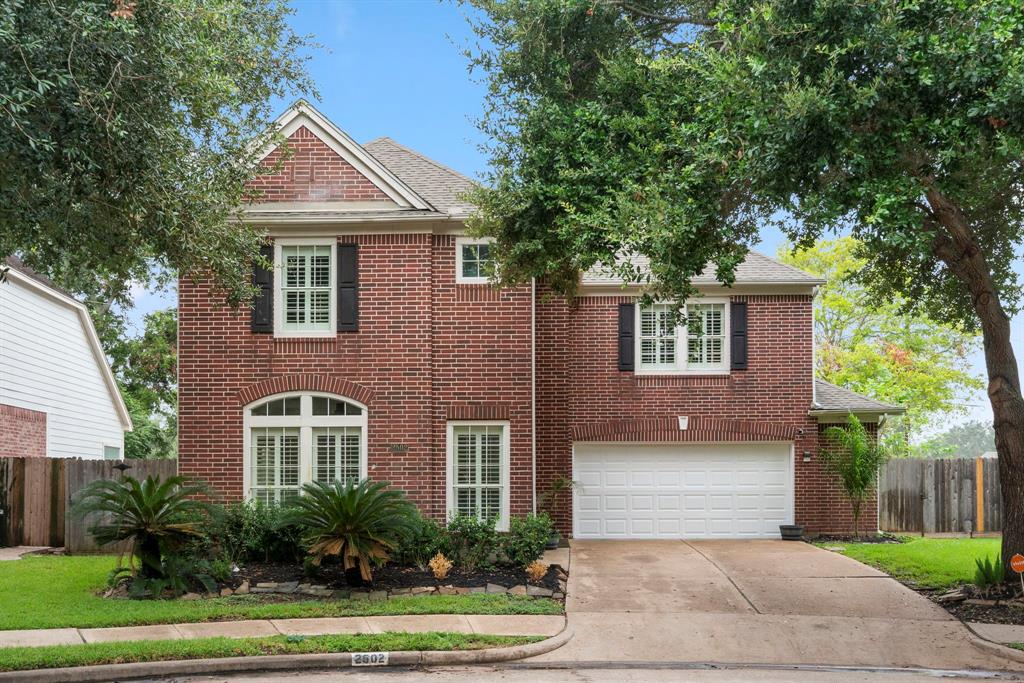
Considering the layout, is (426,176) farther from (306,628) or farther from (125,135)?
(306,628)

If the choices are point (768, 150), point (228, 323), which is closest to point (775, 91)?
point (768, 150)

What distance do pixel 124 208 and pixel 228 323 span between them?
15.8ft

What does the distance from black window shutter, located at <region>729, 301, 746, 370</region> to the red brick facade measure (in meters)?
14.7

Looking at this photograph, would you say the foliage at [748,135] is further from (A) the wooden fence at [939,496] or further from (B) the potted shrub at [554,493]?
(A) the wooden fence at [939,496]

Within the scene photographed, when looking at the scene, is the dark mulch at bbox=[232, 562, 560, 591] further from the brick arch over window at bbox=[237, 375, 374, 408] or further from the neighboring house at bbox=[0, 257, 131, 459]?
the neighboring house at bbox=[0, 257, 131, 459]

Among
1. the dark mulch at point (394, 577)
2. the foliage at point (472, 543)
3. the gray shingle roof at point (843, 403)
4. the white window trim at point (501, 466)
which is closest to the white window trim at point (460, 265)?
the white window trim at point (501, 466)

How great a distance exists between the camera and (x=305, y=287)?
16.2 meters

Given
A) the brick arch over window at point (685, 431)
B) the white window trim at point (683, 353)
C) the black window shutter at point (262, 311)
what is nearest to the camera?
the black window shutter at point (262, 311)

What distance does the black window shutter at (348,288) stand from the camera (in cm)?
1602

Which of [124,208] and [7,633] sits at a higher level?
[124,208]

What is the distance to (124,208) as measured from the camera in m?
11.5

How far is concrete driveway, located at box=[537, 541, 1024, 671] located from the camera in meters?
10.7

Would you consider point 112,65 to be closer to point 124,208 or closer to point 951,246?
point 124,208

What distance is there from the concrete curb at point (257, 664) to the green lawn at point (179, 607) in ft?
5.93
